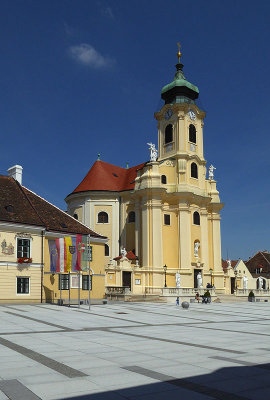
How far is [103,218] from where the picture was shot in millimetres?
63125

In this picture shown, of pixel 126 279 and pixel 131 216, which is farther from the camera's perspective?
pixel 131 216

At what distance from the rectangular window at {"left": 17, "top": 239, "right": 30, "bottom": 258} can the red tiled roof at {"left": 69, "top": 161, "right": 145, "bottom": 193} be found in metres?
28.0

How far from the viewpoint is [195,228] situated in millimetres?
60281

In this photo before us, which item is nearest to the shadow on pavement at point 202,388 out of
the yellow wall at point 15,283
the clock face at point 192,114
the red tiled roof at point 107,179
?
the yellow wall at point 15,283

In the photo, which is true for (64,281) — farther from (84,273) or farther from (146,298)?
(146,298)

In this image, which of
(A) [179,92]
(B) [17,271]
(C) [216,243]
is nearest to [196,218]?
(C) [216,243]

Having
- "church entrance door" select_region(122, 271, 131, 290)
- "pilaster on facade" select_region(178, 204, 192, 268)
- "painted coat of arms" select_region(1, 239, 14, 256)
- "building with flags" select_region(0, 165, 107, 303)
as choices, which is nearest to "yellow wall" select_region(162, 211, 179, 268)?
"pilaster on facade" select_region(178, 204, 192, 268)

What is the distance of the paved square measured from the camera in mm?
8594

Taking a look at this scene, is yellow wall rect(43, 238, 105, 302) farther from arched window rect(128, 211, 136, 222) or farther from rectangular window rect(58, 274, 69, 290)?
arched window rect(128, 211, 136, 222)

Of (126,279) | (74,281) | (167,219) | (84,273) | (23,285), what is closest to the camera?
(23,285)

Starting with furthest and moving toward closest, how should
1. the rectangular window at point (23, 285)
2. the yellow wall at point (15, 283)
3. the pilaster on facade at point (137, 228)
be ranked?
the pilaster on facade at point (137, 228) → the rectangular window at point (23, 285) → the yellow wall at point (15, 283)

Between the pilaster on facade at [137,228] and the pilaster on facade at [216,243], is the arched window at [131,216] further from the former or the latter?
the pilaster on facade at [216,243]

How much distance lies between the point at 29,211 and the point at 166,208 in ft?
82.0

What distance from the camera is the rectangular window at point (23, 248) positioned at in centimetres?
3609
